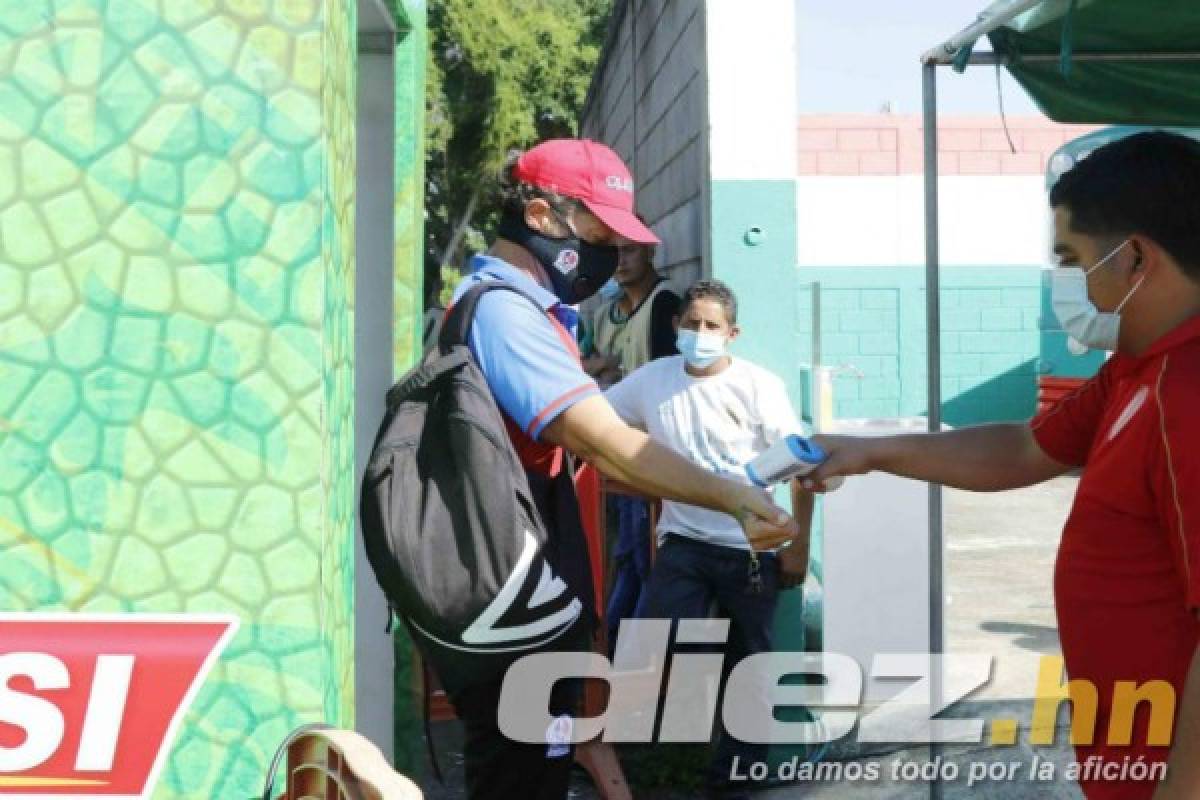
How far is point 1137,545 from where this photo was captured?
248 cm

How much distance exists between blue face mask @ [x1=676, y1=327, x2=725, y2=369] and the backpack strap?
220cm

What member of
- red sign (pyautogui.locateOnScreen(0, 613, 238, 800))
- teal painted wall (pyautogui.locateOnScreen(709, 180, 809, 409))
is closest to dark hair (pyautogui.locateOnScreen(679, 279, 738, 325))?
teal painted wall (pyautogui.locateOnScreen(709, 180, 809, 409))

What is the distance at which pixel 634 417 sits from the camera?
557 centimetres

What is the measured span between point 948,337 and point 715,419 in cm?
1525

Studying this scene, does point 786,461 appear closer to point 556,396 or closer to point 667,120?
point 556,396

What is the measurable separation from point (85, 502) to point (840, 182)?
61.3ft

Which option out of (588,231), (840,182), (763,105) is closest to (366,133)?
(588,231)

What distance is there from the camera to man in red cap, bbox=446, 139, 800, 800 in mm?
3045

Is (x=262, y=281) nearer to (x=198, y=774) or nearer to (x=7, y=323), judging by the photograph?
(x=7, y=323)

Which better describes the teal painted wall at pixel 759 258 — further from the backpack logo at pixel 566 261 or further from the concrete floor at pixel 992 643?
the backpack logo at pixel 566 261

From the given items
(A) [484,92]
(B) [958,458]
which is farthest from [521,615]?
(A) [484,92]

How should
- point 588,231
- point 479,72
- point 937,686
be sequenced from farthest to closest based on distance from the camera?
point 479,72, point 937,686, point 588,231

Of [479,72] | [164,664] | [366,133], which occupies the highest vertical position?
[479,72]

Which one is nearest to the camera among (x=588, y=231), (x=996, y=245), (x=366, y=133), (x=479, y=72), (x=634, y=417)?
(x=588, y=231)
